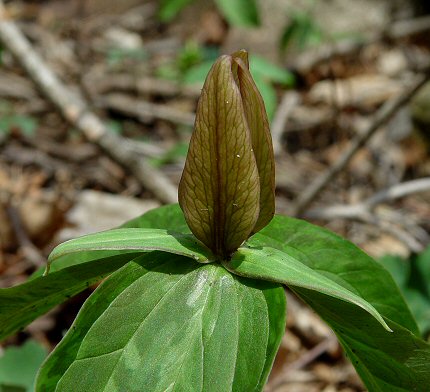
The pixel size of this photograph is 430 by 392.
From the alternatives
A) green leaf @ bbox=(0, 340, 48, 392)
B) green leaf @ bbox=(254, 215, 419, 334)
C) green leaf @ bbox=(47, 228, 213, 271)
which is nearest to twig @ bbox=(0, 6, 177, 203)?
green leaf @ bbox=(0, 340, 48, 392)

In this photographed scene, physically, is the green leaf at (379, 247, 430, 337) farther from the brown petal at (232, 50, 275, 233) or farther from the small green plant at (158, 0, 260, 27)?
the brown petal at (232, 50, 275, 233)

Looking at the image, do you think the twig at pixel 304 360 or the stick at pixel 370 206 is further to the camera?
the stick at pixel 370 206

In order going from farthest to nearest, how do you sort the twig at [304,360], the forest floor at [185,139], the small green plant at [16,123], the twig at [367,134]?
the small green plant at [16,123], the forest floor at [185,139], the twig at [304,360], the twig at [367,134]

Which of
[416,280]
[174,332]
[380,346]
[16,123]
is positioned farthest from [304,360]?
[16,123]

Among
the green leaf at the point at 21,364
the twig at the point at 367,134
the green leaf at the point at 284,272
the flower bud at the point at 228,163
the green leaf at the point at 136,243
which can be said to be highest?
the flower bud at the point at 228,163

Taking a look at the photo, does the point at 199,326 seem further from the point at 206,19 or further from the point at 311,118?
the point at 206,19

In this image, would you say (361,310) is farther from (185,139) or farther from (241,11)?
(185,139)

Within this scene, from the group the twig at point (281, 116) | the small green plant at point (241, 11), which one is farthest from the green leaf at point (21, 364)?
the twig at point (281, 116)

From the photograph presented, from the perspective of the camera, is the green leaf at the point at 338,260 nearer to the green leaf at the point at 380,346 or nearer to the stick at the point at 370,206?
the green leaf at the point at 380,346
